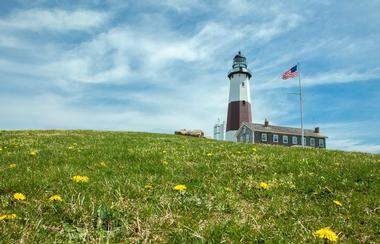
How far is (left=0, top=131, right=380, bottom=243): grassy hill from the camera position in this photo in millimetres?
4836

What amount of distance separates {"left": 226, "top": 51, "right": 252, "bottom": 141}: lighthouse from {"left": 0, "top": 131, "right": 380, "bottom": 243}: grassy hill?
86.0 m

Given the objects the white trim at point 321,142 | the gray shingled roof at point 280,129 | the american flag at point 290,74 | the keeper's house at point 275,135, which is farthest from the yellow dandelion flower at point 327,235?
the white trim at point 321,142

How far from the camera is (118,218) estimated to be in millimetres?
5180

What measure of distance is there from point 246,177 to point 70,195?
4356 mm

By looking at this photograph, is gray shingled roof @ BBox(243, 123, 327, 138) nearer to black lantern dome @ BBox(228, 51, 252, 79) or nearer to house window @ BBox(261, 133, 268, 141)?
house window @ BBox(261, 133, 268, 141)

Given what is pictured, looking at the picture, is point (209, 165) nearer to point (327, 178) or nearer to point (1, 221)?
point (327, 178)

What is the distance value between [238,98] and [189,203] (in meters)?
91.1

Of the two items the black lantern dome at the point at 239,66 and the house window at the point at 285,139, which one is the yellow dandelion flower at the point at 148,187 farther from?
the house window at the point at 285,139

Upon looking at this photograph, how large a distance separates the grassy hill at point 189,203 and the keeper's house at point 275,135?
3372 inches

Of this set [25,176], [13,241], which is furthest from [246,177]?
[13,241]

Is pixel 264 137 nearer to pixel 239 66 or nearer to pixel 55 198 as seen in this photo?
pixel 239 66

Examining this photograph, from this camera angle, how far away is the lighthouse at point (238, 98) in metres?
95.7

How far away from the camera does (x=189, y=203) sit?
6242mm

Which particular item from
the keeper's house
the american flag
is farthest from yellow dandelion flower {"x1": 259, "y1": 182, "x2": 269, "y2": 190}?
the keeper's house
